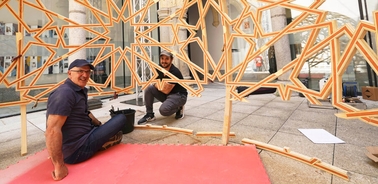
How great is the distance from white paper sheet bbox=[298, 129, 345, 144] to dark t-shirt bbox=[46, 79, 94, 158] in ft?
8.68

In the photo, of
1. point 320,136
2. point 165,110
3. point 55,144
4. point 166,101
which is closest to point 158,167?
point 55,144

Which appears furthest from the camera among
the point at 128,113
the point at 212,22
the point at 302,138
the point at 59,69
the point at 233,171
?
the point at 212,22

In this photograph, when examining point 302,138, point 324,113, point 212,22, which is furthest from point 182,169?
point 212,22

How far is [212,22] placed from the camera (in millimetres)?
10844

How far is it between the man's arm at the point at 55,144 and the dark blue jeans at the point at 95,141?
8.0 inches

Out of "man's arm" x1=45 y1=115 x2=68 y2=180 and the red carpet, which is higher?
"man's arm" x1=45 y1=115 x2=68 y2=180

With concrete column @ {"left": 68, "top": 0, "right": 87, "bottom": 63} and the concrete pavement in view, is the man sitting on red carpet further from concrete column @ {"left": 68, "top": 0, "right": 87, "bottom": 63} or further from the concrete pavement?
concrete column @ {"left": 68, "top": 0, "right": 87, "bottom": 63}

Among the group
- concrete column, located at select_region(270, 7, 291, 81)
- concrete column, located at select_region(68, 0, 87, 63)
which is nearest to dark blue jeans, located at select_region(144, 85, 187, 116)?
concrete column, located at select_region(68, 0, 87, 63)

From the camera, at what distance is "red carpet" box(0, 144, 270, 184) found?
142 cm

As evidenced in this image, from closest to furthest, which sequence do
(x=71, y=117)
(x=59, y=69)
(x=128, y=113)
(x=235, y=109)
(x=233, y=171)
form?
(x=233, y=171)
(x=71, y=117)
(x=128, y=113)
(x=235, y=109)
(x=59, y=69)

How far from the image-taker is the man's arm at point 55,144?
143 centimetres

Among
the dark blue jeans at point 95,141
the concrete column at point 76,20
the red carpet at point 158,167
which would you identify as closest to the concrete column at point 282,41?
Result: the red carpet at point 158,167

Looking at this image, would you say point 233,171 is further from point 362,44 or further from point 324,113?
point 324,113

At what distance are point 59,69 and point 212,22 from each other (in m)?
8.62
